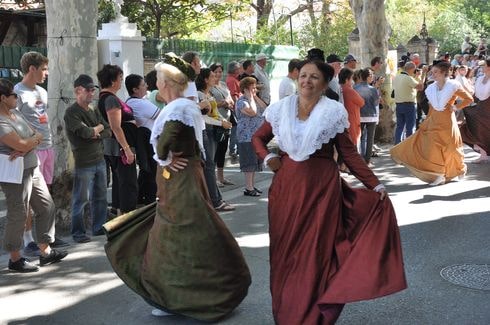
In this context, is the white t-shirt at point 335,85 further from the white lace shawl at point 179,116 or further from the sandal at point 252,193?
the white lace shawl at point 179,116

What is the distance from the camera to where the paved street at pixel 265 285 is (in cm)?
470

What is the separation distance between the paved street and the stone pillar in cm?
317

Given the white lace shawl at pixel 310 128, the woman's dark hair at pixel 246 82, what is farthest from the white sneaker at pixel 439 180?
the white lace shawl at pixel 310 128

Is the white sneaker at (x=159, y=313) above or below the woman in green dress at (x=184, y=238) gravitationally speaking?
below

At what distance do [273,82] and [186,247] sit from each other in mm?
13870

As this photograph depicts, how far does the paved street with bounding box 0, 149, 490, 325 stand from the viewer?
4.70m

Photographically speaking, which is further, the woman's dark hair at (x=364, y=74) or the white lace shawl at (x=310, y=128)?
the woman's dark hair at (x=364, y=74)

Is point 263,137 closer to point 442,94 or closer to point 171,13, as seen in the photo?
point 442,94

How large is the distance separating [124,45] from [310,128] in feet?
20.6

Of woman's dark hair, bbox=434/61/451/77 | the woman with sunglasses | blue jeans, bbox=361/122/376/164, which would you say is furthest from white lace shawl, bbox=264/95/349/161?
blue jeans, bbox=361/122/376/164

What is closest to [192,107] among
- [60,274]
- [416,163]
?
[60,274]

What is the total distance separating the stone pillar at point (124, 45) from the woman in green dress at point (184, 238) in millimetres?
5237

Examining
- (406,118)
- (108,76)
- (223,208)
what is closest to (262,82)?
(406,118)

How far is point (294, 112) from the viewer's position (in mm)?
4402
